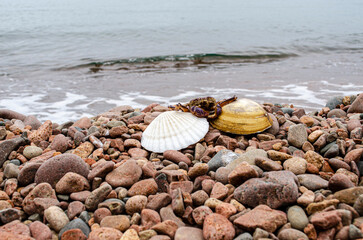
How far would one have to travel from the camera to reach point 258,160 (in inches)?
94.9

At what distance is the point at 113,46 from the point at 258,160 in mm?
14685

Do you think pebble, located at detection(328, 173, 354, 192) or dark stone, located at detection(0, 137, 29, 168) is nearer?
pebble, located at detection(328, 173, 354, 192)

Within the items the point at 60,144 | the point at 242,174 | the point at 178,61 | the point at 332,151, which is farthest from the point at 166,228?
the point at 178,61

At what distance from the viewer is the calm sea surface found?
7.15m

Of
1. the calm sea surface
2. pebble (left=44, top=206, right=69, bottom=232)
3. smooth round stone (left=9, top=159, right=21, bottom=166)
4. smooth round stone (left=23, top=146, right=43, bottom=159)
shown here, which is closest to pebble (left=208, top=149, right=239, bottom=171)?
pebble (left=44, top=206, right=69, bottom=232)

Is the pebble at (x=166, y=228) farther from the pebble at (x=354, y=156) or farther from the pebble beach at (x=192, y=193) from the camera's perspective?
the pebble at (x=354, y=156)

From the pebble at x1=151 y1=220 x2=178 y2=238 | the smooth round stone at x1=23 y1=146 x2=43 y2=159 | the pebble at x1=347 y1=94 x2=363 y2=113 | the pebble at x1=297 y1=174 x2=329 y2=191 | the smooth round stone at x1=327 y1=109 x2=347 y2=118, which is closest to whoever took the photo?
the pebble at x1=151 y1=220 x2=178 y2=238

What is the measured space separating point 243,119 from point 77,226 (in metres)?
2.31

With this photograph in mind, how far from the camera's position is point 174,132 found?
336 cm

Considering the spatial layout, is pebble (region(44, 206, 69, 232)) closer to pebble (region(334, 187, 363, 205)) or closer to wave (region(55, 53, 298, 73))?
pebble (region(334, 187, 363, 205))

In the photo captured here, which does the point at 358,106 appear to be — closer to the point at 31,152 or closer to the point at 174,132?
the point at 174,132

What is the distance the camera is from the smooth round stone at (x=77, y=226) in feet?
6.17

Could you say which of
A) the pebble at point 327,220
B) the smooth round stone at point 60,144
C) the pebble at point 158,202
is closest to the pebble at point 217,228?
the pebble at point 158,202

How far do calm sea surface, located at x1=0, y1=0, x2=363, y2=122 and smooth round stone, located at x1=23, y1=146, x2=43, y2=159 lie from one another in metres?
2.70
